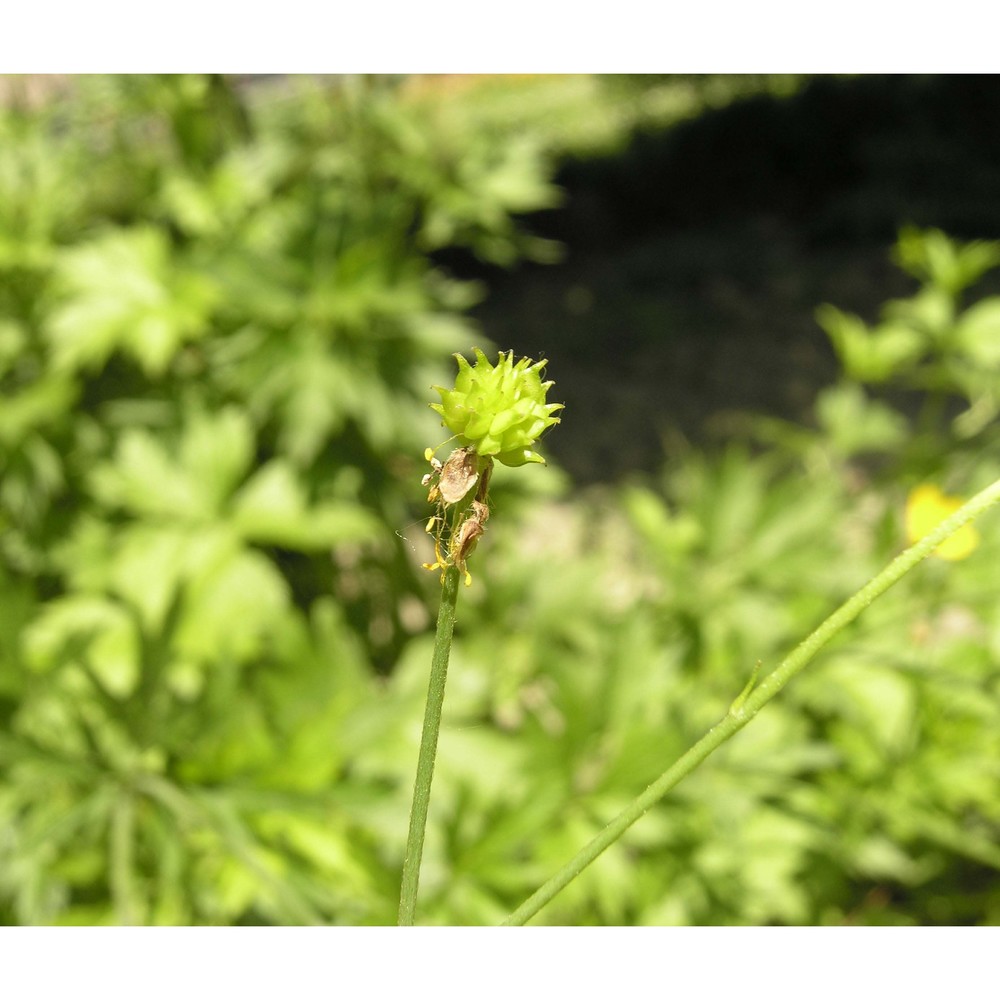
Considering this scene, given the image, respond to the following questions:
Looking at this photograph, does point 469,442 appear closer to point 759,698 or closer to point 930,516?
point 759,698

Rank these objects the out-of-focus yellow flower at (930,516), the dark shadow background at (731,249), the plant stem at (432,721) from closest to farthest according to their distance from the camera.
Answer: the plant stem at (432,721), the out-of-focus yellow flower at (930,516), the dark shadow background at (731,249)

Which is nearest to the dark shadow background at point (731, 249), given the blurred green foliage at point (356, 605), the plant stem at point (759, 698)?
the blurred green foliage at point (356, 605)

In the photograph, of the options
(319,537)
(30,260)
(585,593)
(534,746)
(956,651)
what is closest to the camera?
(534,746)

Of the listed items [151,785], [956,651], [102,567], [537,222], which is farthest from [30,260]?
[537,222]

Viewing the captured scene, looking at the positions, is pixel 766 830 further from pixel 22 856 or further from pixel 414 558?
pixel 414 558

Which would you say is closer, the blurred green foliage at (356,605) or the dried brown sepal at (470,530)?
the dried brown sepal at (470,530)

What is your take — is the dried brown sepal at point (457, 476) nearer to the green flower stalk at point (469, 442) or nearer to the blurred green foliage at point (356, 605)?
the green flower stalk at point (469, 442)

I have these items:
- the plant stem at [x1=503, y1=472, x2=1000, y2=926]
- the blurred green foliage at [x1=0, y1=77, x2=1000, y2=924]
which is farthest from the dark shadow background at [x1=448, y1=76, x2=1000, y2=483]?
the plant stem at [x1=503, y1=472, x2=1000, y2=926]
